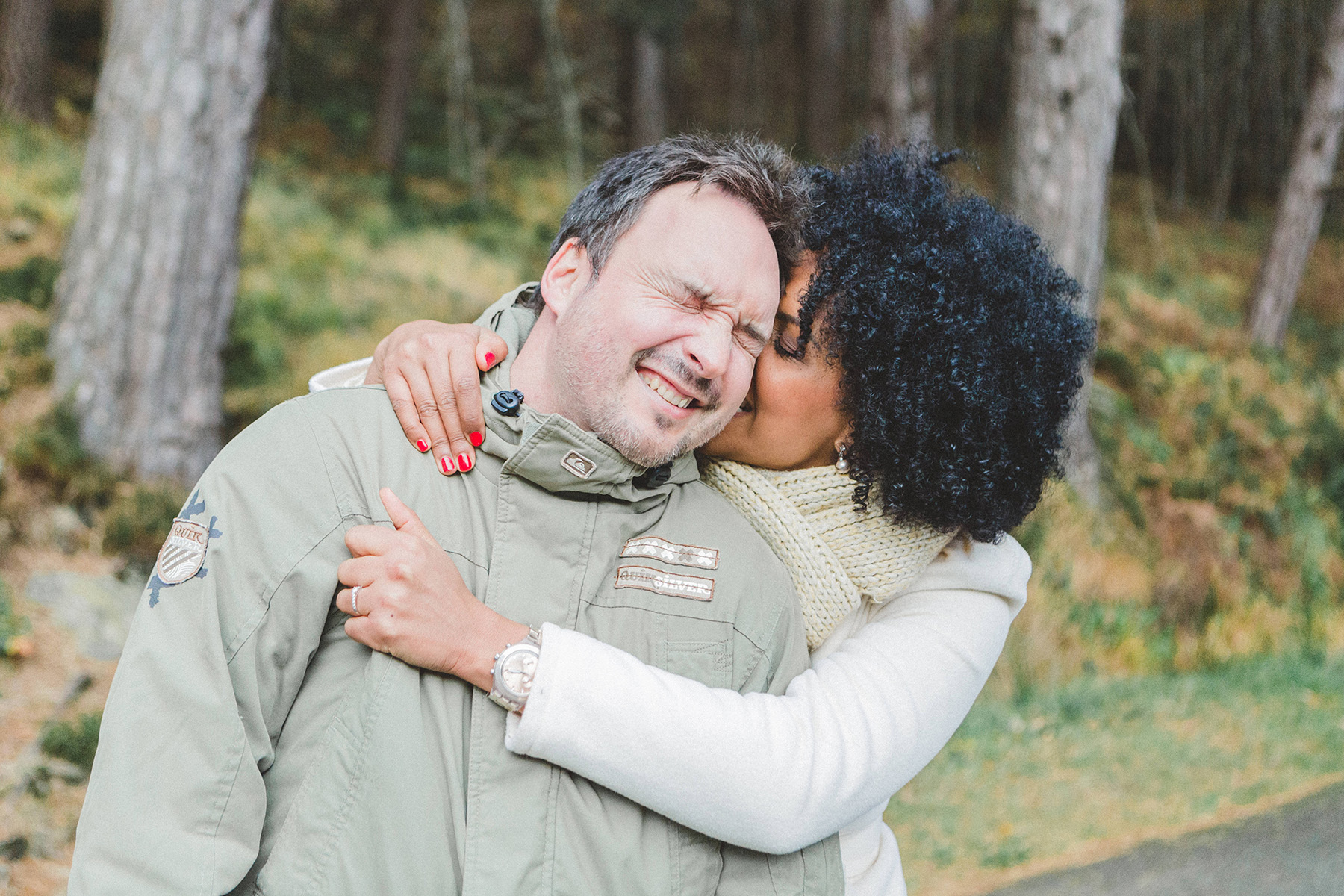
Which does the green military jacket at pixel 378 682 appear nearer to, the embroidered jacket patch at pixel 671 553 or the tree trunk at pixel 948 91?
the embroidered jacket patch at pixel 671 553

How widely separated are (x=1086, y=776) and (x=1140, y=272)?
9.69 meters

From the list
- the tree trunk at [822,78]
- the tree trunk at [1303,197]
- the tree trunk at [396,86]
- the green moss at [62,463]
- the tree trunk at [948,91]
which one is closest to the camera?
the green moss at [62,463]

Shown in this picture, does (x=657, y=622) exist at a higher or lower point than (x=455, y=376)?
lower

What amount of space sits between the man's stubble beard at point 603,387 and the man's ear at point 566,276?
81 mm

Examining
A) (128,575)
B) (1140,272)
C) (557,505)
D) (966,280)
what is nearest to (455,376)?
(557,505)

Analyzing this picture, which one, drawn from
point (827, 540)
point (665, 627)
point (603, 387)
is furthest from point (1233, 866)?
point (603, 387)

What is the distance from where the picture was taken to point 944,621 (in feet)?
7.59

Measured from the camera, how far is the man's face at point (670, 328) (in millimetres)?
2154

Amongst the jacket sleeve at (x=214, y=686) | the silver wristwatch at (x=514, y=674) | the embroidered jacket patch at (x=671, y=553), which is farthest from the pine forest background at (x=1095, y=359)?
the jacket sleeve at (x=214, y=686)

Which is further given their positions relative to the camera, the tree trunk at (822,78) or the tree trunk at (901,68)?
the tree trunk at (822,78)

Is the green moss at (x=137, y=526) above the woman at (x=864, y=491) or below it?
below

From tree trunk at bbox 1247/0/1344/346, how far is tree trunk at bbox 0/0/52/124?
1246 cm

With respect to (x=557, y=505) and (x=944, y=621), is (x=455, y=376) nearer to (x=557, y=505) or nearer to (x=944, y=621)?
(x=557, y=505)

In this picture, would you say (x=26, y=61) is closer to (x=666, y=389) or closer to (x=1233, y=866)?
(x=666, y=389)
